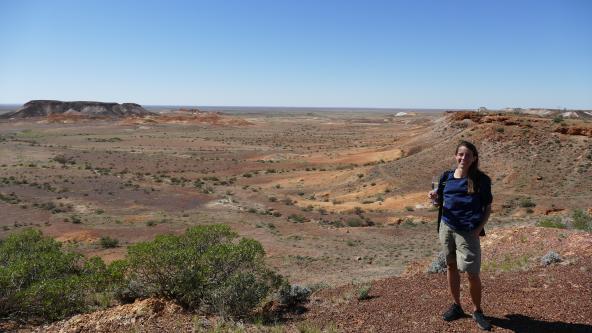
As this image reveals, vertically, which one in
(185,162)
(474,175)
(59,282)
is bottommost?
(185,162)

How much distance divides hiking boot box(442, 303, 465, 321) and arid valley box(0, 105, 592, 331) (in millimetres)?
1665

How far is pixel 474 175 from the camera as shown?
505cm

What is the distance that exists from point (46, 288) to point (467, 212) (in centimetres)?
657

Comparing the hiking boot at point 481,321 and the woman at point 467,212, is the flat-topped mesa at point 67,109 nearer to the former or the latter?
the woman at point 467,212

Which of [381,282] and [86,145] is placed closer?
[381,282]

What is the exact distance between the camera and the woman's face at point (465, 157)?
5062mm

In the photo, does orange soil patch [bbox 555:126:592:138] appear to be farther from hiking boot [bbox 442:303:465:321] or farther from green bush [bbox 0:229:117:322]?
green bush [bbox 0:229:117:322]

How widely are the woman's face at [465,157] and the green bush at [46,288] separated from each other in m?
6.41

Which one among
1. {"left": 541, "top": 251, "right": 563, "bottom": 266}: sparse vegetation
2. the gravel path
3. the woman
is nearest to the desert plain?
the gravel path

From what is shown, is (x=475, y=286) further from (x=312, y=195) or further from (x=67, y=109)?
(x=67, y=109)

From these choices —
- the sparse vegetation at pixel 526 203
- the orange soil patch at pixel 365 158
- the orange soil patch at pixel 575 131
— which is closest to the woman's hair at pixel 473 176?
the sparse vegetation at pixel 526 203

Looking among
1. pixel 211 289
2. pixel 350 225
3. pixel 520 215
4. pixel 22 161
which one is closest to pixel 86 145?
pixel 22 161

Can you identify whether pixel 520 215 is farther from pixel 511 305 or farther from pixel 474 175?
pixel 474 175

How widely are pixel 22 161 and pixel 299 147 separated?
3409cm
